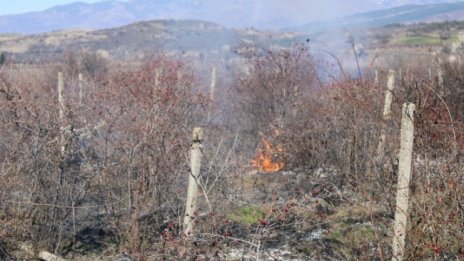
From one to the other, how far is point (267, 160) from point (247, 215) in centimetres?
391

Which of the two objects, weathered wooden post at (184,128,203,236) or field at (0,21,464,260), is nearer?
field at (0,21,464,260)

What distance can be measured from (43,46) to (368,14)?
244ft

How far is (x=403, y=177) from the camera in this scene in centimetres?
502

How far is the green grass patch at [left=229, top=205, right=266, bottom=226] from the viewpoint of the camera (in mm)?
7297

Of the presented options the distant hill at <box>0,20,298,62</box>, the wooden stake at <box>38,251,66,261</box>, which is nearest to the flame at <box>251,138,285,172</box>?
the wooden stake at <box>38,251,66,261</box>

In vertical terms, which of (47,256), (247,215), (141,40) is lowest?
(247,215)

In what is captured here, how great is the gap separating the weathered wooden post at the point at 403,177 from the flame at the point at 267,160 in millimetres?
5989

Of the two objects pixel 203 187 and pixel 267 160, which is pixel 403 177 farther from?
pixel 267 160

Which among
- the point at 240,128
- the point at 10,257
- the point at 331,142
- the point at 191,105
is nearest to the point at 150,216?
the point at 10,257

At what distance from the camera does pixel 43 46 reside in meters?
55.6

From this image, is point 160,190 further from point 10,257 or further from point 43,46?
point 43,46

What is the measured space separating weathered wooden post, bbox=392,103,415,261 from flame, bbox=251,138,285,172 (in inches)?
236

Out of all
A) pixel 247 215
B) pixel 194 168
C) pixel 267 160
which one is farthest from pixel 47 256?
pixel 267 160

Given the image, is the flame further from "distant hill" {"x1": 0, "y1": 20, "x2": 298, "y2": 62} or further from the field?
"distant hill" {"x1": 0, "y1": 20, "x2": 298, "y2": 62}
